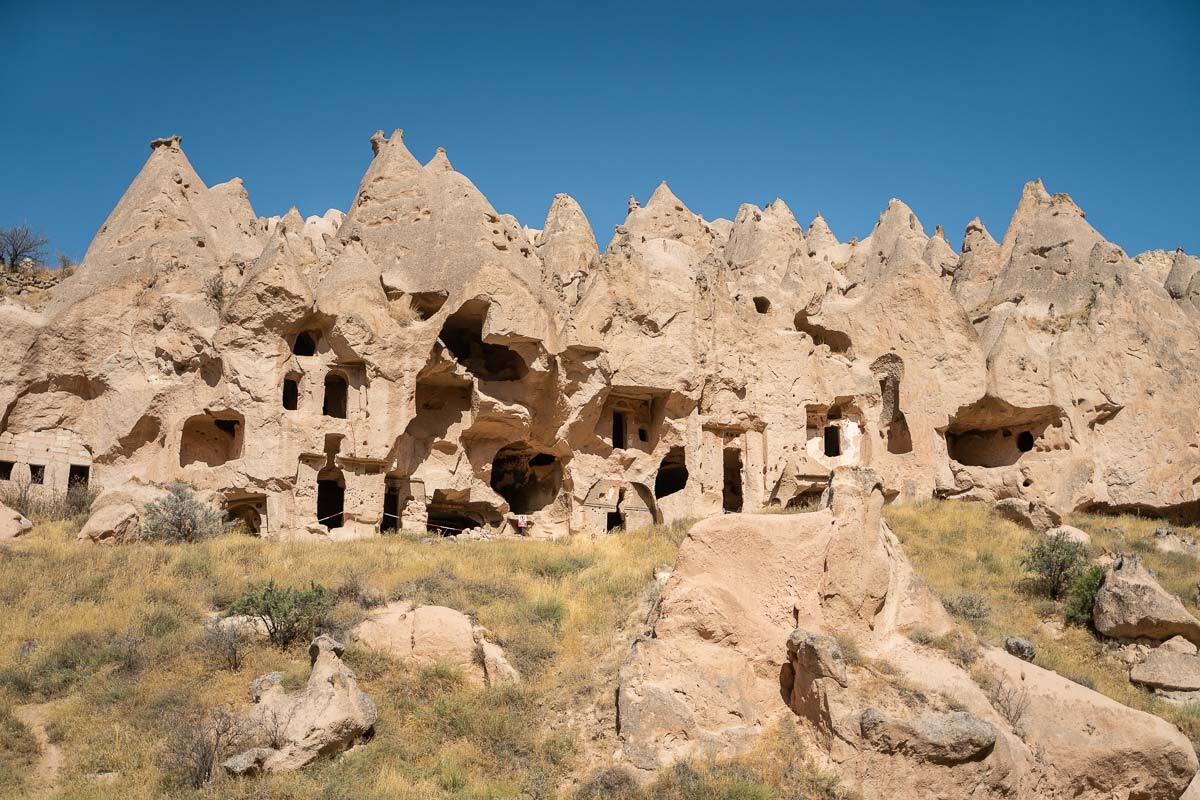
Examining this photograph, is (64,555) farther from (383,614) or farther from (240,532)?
(383,614)

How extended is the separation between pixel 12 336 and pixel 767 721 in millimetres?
18185

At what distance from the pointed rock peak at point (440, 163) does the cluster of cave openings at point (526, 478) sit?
25.4 feet

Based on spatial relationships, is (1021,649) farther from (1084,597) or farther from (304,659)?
(304,659)

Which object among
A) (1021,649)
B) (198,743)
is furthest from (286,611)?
(1021,649)

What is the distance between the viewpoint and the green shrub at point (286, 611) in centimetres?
1289

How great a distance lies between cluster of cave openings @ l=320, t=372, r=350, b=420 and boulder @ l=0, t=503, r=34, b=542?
6.95 meters

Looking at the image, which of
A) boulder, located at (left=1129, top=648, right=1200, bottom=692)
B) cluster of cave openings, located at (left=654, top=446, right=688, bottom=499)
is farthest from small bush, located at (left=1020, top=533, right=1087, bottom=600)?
cluster of cave openings, located at (left=654, top=446, right=688, bottom=499)

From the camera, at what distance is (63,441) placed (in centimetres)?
2106

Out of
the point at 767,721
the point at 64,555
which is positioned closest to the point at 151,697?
the point at 64,555

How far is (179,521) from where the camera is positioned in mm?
18438

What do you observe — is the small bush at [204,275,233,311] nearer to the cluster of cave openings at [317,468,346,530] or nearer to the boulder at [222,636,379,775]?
the cluster of cave openings at [317,468,346,530]

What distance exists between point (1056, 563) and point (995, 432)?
11.4m

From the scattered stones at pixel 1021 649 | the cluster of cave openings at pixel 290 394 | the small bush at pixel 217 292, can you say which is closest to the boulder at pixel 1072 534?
the scattered stones at pixel 1021 649

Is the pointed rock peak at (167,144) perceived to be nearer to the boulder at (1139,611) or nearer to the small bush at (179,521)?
the small bush at (179,521)
